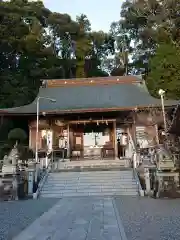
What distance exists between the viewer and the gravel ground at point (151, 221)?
5203mm

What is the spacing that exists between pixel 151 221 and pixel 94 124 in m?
15.4

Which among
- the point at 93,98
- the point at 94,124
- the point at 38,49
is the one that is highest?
the point at 38,49

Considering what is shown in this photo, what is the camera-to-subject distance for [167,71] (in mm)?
23891

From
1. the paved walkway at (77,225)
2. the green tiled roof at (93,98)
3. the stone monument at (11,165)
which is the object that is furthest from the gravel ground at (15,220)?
the green tiled roof at (93,98)

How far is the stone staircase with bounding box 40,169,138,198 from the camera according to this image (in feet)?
40.0

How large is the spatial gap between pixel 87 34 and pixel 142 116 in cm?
A: 2607

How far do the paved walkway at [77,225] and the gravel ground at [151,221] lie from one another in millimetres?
230

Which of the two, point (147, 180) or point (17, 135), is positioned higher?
point (17, 135)

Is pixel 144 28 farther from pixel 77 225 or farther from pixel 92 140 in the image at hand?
pixel 77 225

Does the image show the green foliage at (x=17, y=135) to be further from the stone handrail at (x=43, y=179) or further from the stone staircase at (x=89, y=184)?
the stone staircase at (x=89, y=184)

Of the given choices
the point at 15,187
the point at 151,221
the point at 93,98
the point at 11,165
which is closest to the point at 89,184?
the point at 15,187

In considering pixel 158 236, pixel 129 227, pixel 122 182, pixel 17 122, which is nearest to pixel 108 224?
pixel 129 227

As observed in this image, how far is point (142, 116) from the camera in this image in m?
20.7

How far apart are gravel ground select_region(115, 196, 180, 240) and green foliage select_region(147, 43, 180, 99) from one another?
1573 cm
